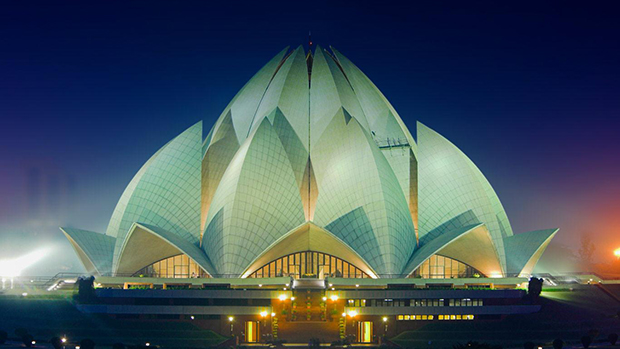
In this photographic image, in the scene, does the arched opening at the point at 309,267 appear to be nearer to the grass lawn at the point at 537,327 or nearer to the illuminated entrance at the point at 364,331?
the illuminated entrance at the point at 364,331

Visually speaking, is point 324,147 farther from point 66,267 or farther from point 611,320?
point 66,267

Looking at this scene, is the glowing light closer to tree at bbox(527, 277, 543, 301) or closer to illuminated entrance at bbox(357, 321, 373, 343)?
illuminated entrance at bbox(357, 321, 373, 343)

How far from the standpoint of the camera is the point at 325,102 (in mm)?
53500

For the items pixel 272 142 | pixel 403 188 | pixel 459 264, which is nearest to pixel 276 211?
pixel 272 142

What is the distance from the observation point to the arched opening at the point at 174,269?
48.1 m

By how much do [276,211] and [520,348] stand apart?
19297 millimetres

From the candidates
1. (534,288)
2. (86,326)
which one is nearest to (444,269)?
(534,288)

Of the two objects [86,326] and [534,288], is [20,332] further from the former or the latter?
[534,288]

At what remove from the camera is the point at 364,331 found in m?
41.3

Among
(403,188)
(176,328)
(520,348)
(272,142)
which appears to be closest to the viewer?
(520,348)

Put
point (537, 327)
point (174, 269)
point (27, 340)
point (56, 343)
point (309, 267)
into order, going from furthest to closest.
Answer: point (174, 269) < point (309, 267) < point (537, 327) < point (27, 340) < point (56, 343)

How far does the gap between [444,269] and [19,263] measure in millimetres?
49638

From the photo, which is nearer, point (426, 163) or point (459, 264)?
point (459, 264)

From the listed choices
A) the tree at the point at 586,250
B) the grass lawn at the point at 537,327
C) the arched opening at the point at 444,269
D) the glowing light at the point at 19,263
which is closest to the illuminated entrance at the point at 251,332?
the grass lawn at the point at 537,327
